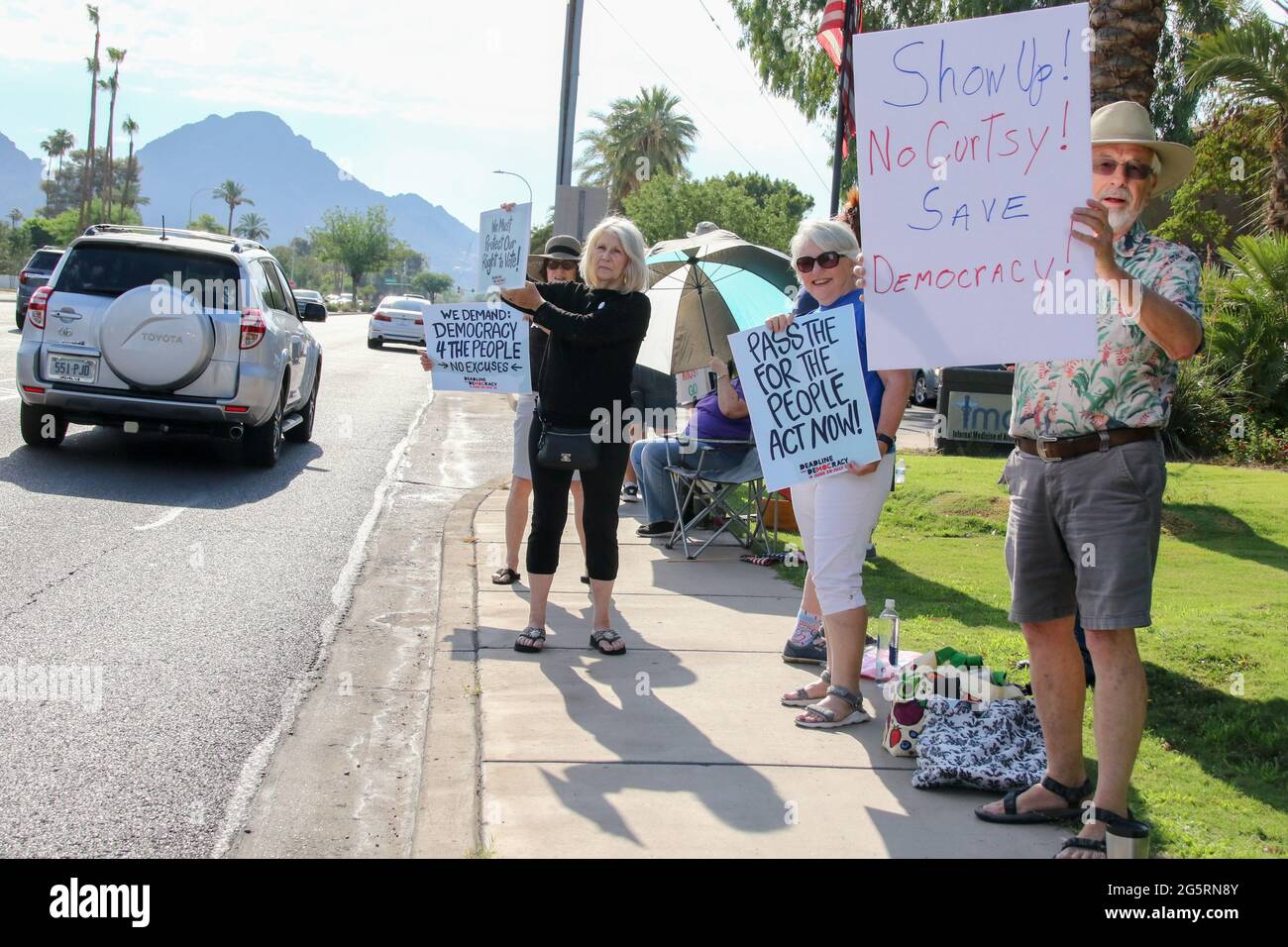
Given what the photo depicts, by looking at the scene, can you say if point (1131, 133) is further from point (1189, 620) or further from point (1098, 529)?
point (1189, 620)

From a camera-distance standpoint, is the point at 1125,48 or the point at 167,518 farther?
the point at 1125,48

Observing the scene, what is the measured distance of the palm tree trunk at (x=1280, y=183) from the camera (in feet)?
61.9

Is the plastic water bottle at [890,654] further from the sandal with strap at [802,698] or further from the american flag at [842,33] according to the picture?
the american flag at [842,33]

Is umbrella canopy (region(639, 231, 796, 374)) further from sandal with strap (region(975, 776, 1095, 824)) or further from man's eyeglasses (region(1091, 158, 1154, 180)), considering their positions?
sandal with strap (region(975, 776, 1095, 824))

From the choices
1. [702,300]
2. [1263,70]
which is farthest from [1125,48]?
[1263,70]

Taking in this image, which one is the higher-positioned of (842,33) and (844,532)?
(842,33)

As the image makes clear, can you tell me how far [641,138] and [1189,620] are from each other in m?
57.8

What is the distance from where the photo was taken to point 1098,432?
3.78 m

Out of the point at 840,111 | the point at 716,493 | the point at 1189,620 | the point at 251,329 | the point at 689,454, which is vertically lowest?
the point at 1189,620

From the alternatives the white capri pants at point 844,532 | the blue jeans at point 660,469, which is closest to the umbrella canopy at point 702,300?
the blue jeans at point 660,469

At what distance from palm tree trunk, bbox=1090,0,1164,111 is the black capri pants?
5.59m

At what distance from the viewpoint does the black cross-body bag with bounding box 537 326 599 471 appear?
591cm

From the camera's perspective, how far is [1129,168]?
12.7 feet
